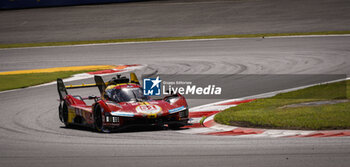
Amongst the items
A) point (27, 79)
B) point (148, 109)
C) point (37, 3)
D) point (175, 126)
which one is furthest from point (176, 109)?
point (37, 3)

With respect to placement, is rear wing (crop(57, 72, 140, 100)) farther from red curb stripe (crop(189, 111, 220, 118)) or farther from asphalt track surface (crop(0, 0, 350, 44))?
asphalt track surface (crop(0, 0, 350, 44))

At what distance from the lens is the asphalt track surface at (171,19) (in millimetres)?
34875

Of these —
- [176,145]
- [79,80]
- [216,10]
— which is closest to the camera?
[176,145]

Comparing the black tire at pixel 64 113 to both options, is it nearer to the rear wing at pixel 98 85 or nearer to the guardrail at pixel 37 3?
the rear wing at pixel 98 85

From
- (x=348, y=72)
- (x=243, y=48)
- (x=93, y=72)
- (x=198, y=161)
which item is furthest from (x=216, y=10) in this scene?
(x=198, y=161)

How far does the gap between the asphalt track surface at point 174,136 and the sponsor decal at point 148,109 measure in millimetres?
419

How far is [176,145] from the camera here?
946 centimetres

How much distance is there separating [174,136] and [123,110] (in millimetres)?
1502

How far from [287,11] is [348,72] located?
2021 cm

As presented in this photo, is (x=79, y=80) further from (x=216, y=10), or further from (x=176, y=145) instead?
(x=216, y=10)

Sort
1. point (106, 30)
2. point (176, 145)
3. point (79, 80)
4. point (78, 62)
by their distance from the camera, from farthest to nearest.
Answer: point (106, 30) < point (78, 62) < point (79, 80) < point (176, 145)

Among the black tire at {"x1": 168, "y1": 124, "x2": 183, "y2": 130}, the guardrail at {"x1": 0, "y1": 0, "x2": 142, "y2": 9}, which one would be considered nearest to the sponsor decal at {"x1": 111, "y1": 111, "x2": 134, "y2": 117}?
the black tire at {"x1": 168, "y1": 124, "x2": 183, "y2": 130}

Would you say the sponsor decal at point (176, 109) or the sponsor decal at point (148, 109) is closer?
the sponsor decal at point (148, 109)

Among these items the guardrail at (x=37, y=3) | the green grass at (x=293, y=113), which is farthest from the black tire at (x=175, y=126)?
the guardrail at (x=37, y=3)
